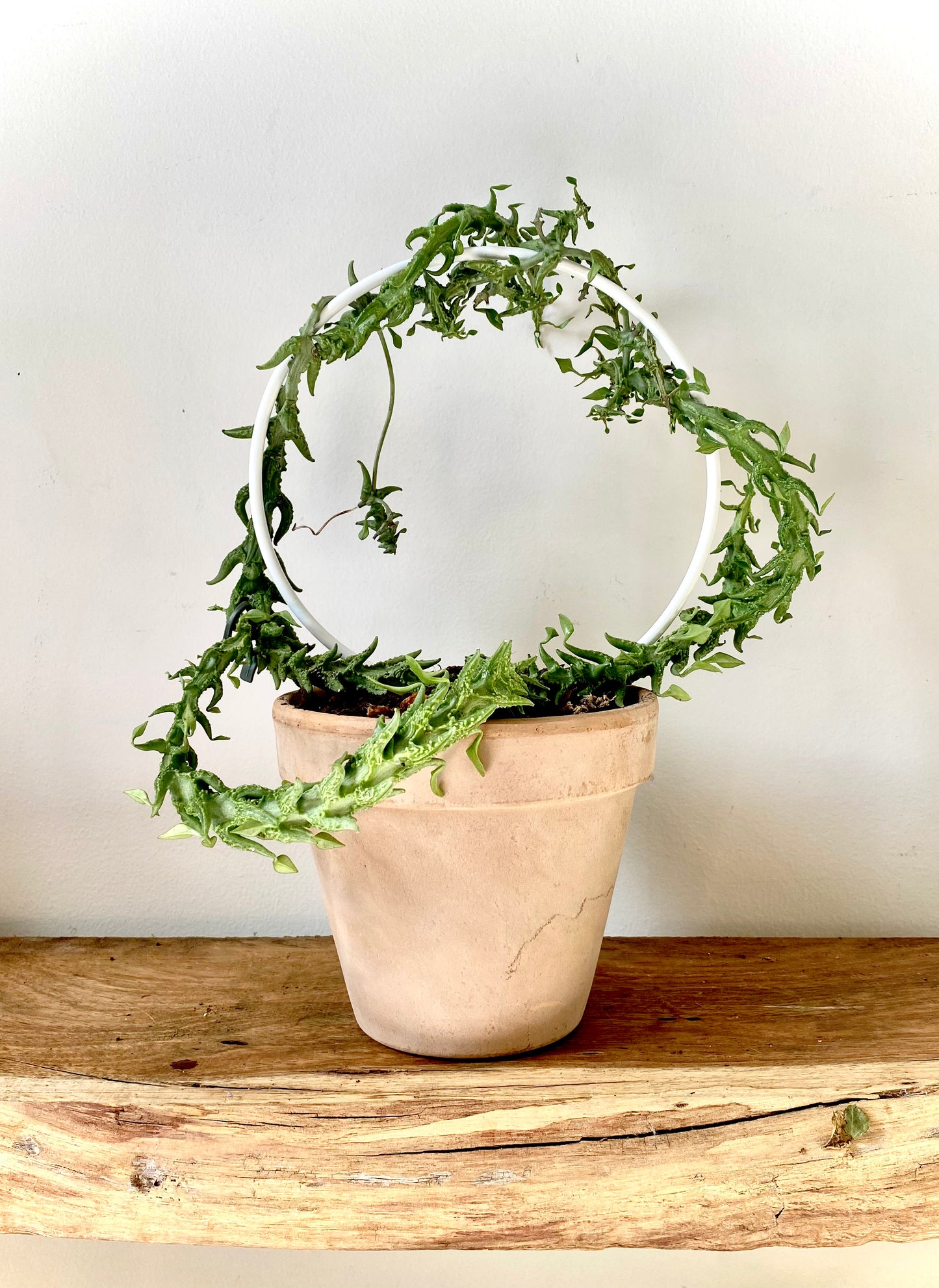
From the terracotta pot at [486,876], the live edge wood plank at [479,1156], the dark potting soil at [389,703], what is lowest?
the live edge wood plank at [479,1156]

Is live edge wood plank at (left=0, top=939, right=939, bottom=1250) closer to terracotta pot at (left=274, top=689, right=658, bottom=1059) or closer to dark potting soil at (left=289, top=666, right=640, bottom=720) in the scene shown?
terracotta pot at (left=274, top=689, right=658, bottom=1059)

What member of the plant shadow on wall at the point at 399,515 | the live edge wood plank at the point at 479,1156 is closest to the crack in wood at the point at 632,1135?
the live edge wood plank at the point at 479,1156

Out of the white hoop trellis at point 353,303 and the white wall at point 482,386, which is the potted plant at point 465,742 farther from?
the white wall at point 482,386

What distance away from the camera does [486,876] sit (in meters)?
0.59

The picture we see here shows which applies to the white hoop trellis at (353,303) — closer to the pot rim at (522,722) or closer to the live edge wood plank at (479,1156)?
the pot rim at (522,722)

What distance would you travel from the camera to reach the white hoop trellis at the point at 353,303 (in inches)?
25.5

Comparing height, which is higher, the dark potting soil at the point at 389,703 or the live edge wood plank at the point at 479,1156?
the dark potting soil at the point at 389,703

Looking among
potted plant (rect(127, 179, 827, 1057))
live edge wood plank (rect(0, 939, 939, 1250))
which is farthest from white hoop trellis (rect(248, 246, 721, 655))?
live edge wood plank (rect(0, 939, 939, 1250))

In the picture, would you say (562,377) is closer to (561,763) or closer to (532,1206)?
(561,763)

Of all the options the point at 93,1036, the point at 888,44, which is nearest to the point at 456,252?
the point at 888,44

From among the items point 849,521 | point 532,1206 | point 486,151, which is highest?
point 486,151

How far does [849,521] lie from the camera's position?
2.77ft

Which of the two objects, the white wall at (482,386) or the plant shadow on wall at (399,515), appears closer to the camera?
the plant shadow on wall at (399,515)

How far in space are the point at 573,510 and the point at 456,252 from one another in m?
0.26
